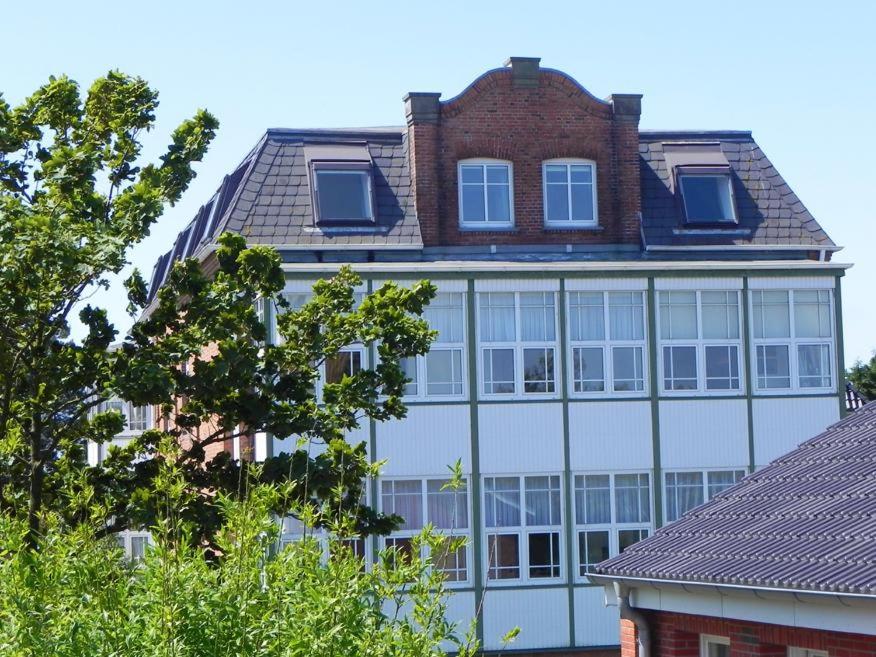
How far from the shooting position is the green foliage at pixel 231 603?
5840 mm

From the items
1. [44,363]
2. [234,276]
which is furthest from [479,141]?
[44,363]

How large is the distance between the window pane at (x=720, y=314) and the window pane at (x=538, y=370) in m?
2.84

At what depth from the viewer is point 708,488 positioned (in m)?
26.7

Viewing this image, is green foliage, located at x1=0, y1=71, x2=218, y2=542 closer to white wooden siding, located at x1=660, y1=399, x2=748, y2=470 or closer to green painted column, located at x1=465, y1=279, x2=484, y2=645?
green painted column, located at x1=465, y1=279, x2=484, y2=645

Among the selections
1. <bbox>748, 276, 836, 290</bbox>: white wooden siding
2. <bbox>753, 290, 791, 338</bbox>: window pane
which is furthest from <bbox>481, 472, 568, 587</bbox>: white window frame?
<bbox>748, 276, 836, 290</bbox>: white wooden siding

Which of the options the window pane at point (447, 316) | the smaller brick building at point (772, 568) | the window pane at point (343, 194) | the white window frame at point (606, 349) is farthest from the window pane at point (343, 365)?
the smaller brick building at point (772, 568)

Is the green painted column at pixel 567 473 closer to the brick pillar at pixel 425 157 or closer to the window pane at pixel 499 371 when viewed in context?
the window pane at pixel 499 371

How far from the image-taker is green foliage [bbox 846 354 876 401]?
54.6 metres

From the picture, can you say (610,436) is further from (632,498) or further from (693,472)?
(693,472)

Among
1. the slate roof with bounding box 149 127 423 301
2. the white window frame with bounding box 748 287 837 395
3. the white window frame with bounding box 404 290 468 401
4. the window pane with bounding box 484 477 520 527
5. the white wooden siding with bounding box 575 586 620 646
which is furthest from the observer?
the slate roof with bounding box 149 127 423 301

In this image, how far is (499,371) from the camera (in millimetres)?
26438

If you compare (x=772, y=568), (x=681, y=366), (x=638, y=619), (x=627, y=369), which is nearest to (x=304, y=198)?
(x=627, y=369)

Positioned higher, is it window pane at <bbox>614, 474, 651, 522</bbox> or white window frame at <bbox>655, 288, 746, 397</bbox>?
white window frame at <bbox>655, 288, 746, 397</bbox>

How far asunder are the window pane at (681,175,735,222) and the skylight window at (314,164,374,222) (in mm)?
6178
